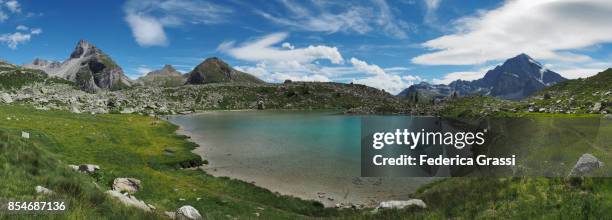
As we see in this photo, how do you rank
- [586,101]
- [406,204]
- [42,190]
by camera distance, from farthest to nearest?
[586,101]
[406,204]
[42,190]

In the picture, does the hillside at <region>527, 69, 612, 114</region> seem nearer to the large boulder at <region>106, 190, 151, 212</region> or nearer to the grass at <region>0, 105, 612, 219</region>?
the grass at <region>0, 105, 612, 219</region>

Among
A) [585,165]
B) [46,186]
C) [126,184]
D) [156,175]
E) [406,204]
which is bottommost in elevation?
[156,175]

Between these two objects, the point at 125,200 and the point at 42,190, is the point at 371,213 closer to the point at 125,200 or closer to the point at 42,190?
the point at 125,200

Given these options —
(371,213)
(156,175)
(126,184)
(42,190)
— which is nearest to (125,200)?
(42,190)

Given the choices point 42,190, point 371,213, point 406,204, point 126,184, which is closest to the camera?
point 42,190

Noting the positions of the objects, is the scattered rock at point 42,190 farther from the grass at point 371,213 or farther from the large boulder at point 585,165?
the large boulder at point 585,165

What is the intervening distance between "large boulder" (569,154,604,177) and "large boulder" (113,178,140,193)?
29081mm

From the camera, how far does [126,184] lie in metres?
28.8

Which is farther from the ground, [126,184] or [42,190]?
[42,190]

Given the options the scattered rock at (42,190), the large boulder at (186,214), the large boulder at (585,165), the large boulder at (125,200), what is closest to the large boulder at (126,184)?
the large boulder at (125,200)

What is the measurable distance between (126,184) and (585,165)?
3040 centimetres

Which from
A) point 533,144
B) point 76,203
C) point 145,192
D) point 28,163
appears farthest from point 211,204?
point 533,144

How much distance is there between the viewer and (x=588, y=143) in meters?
17.7

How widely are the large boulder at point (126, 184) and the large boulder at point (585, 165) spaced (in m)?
29.1
